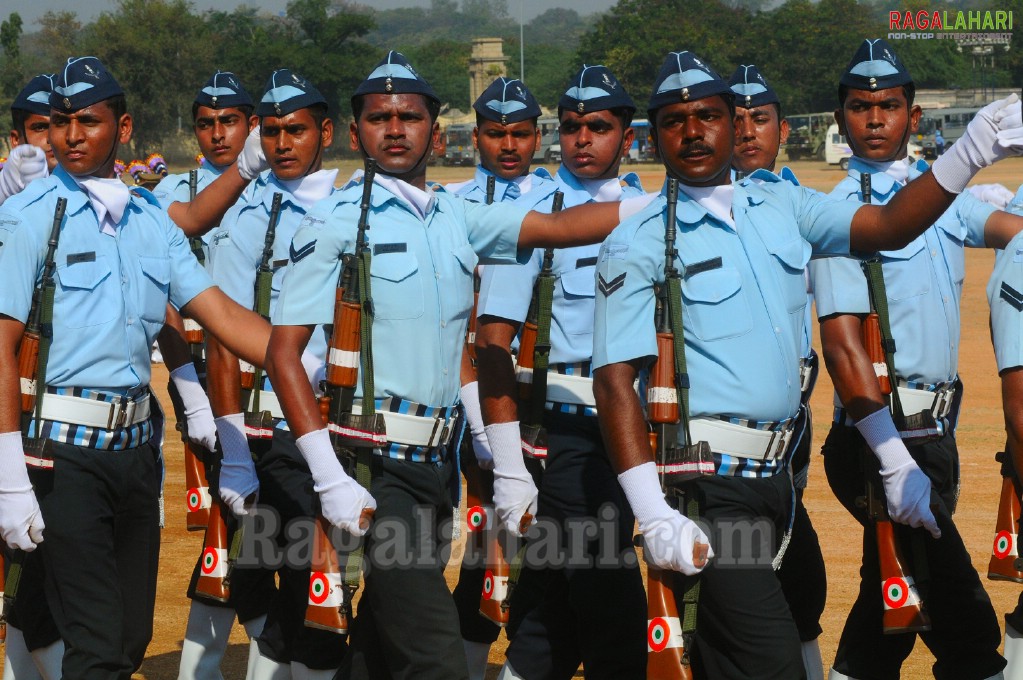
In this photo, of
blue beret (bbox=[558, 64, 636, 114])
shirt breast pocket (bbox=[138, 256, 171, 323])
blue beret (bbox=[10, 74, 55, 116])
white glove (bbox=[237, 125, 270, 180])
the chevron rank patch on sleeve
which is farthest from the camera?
blue beret (bbox=[10, 74, 55, 116])

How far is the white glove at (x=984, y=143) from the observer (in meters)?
4.13

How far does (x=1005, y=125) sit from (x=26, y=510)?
3128mm

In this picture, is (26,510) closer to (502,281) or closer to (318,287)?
(318,287)

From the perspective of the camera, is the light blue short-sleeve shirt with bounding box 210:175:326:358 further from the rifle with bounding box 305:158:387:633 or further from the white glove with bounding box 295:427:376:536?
the white glove with bounding box 295:427:376:536

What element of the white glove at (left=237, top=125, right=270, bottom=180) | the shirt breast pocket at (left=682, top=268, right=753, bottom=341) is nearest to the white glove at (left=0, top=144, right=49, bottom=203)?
the white glove at (left=237, top=125, right=270, bottom=180)

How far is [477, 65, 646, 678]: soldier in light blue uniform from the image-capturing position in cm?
544

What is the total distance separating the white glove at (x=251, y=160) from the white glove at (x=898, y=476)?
2.59 metres

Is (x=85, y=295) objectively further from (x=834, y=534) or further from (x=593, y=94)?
(x=834, y=534)

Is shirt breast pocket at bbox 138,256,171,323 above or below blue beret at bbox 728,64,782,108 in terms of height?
below

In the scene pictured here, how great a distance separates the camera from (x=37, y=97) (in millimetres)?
7410

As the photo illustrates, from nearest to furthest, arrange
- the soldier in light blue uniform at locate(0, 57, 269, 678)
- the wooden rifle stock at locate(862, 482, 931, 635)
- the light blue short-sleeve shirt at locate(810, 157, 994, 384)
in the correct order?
1. the soldier in light blue uniform at locate(0, 57, 269, 678)
2. the wooden rifle stock at locate(862, 482, 931, 635)
3. the light blue short-sleeve shirt at locate(810, 157, 994, 384)

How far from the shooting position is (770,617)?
4.43 metres

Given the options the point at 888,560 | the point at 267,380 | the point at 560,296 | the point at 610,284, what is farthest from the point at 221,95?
the point at 888,560

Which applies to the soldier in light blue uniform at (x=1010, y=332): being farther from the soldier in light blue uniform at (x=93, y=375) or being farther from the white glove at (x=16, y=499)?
the white glove at (x=16, y=499)
